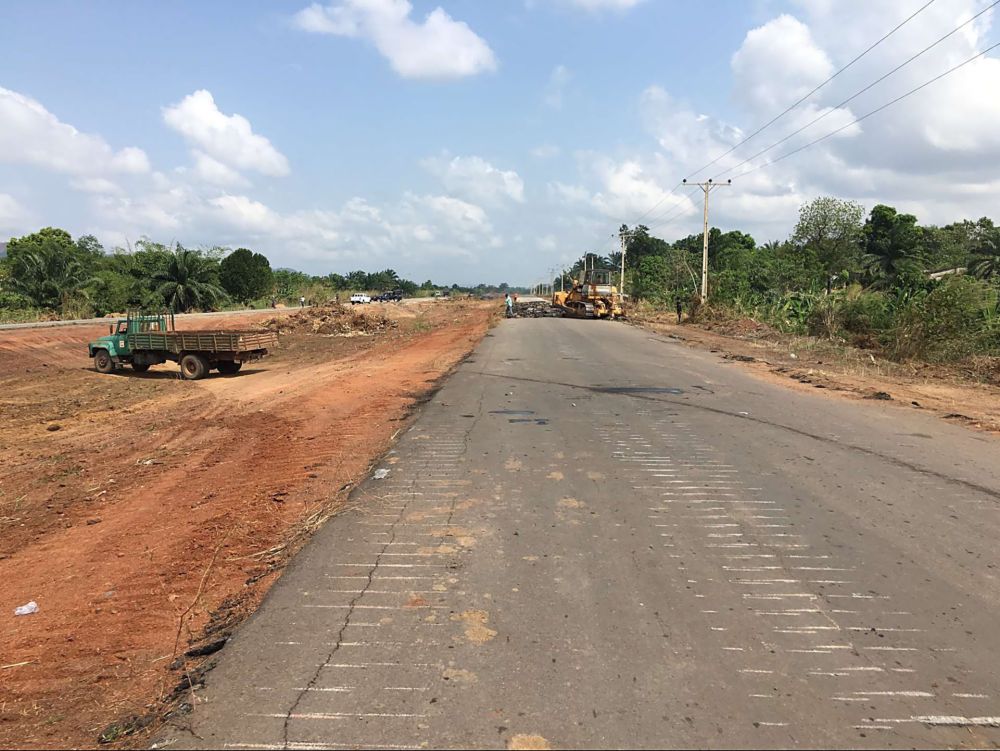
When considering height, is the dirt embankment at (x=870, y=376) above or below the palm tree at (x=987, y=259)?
below

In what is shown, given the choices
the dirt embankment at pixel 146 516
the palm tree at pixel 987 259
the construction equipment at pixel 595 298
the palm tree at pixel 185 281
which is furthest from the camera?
the palm tree at pixel 185 281

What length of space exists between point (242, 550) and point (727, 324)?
32.0 meters

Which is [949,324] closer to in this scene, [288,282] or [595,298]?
[595,298]

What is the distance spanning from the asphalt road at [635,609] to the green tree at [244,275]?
6433cm

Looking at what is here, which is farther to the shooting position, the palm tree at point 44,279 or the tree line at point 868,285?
the palm tree at point 44,279

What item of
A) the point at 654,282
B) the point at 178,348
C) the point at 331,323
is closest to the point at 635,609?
the point at 178,348

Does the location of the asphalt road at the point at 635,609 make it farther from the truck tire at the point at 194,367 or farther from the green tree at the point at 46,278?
the green tree at the point at 46,278

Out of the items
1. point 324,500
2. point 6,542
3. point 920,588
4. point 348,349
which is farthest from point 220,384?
point 920,588

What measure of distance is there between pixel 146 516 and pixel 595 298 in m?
39.0

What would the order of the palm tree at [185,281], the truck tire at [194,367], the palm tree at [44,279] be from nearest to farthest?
the truck tire at [194,367], the palm tree at [44,279], the palm tree at [185,281]

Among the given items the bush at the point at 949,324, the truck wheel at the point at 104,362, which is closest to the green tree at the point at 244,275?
the truck wheel at the point at 104,362

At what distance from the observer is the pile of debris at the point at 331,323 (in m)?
38.7

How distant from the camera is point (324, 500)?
6457 millimetres

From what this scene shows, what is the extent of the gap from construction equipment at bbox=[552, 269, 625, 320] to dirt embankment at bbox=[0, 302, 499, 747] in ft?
89.8
